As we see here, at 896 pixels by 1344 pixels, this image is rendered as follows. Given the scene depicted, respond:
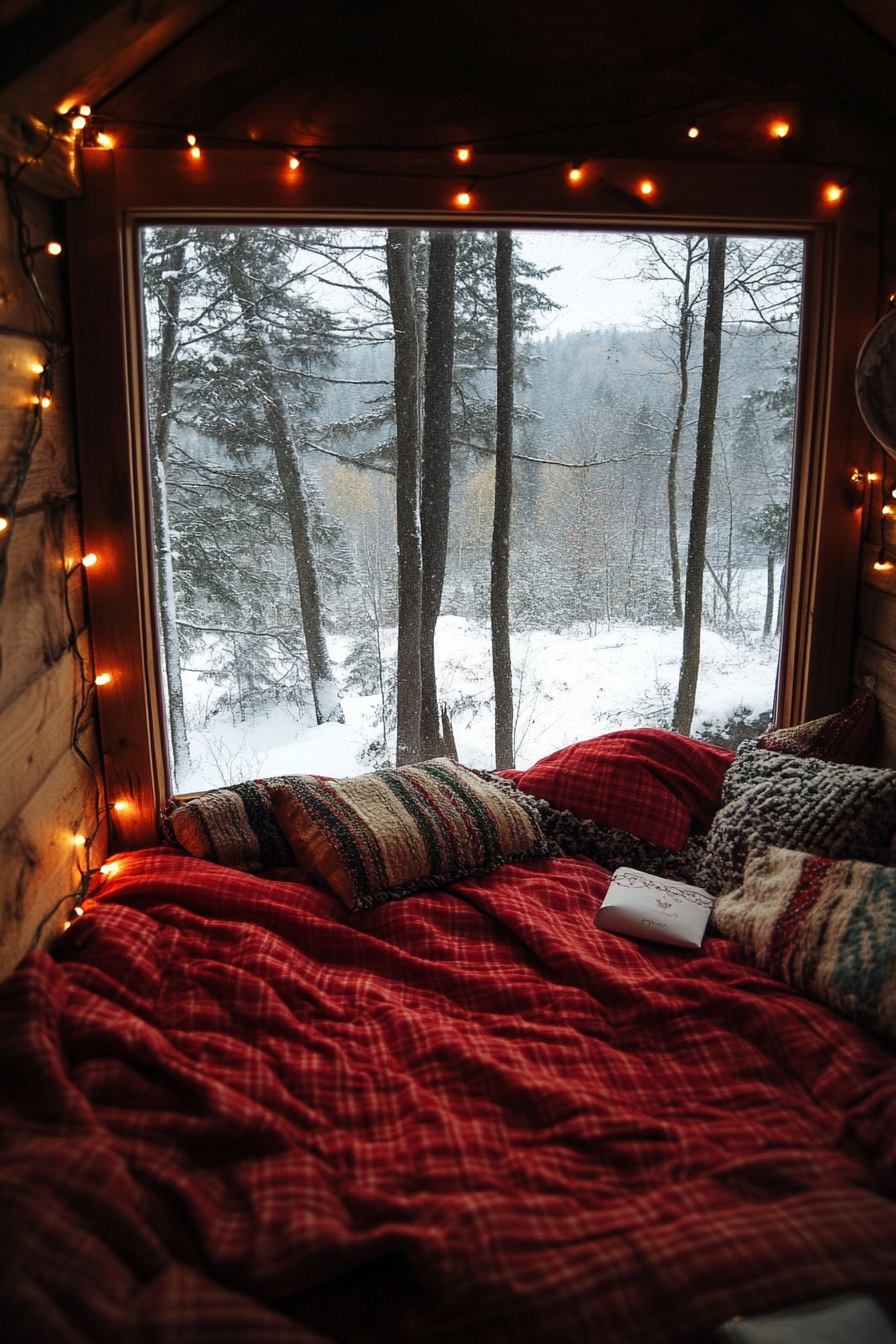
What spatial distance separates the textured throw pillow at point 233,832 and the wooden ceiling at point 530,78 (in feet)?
4.59

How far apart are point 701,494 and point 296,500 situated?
111 cm

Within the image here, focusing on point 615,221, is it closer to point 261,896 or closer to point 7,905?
point 261,896

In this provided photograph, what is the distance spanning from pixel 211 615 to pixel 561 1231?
67.7 inches

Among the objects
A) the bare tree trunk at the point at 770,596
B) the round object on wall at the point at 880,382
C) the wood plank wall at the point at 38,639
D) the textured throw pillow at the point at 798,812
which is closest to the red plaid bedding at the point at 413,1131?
the wood plank wall at the point at 38,639

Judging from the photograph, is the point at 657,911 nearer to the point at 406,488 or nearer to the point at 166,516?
the point at 406,488

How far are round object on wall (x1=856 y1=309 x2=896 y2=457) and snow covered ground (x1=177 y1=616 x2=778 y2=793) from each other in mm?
692

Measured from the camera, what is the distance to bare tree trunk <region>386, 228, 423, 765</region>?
2.32 metres

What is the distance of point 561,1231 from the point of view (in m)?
1.13

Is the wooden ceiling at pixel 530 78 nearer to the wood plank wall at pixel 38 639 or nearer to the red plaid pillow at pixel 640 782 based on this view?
the wood plank wall at pixel 38 639

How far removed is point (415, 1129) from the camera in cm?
133

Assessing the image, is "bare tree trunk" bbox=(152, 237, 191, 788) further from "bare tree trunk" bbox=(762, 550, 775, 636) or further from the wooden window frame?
"bare tree trunk" bbox=(762, 550, 775, 636)

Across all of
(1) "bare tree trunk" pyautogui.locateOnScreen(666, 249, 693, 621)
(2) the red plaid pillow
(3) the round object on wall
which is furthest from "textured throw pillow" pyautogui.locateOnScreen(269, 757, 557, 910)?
(3) the round object on wall

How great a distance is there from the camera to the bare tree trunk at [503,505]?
2340 mm

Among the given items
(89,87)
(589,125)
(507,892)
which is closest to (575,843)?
(507,892)
